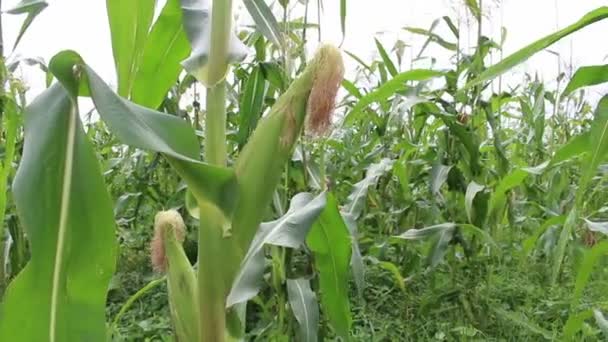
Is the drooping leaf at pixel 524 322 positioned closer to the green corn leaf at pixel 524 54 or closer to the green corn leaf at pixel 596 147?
the green corn leaf at pixel 596 147

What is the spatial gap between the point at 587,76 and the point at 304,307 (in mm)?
739

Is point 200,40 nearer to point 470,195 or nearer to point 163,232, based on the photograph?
point 163,232

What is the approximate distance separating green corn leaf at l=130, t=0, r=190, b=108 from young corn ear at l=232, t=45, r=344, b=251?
0.22 meters

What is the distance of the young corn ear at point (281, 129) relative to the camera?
75cm

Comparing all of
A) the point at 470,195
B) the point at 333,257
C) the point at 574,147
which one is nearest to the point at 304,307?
the point at 333,257

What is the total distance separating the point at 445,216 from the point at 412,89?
19.5 inches

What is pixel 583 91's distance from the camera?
11.0 feet

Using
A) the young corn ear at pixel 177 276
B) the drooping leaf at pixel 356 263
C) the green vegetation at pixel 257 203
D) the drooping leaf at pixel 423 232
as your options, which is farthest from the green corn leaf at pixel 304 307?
the young corn ear at pixel 177 276

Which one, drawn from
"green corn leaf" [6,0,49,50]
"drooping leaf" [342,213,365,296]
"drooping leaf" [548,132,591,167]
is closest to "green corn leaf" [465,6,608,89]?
"drooping leaf" [548,132,591,167]

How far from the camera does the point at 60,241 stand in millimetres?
636

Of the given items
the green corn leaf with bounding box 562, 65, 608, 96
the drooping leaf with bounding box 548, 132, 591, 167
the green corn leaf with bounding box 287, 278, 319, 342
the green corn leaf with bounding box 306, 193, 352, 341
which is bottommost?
the green corn leaf with bounding box 287, 278, 319, 342

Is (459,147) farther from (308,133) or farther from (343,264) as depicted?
(308,133)

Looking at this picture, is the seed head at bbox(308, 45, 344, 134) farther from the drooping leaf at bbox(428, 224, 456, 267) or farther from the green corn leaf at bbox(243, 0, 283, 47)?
the drooping leaf at bbox(428, 224, 456, 267)

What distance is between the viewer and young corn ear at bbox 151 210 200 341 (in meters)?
0.82
